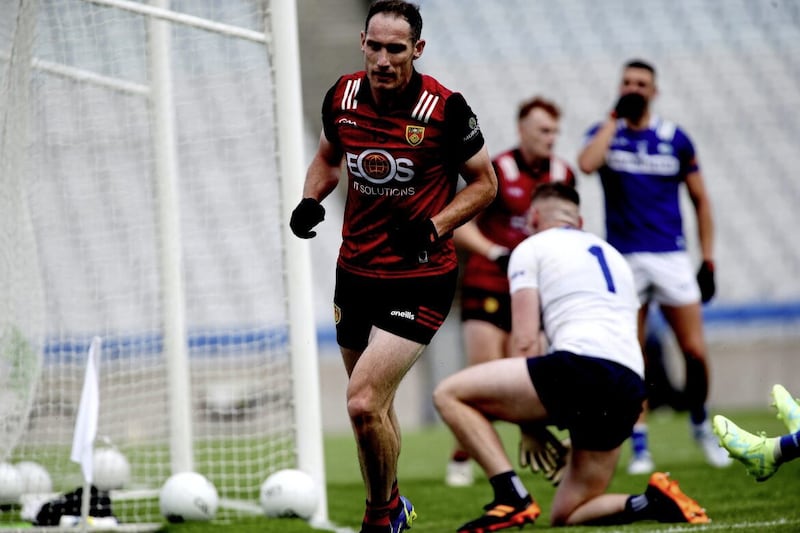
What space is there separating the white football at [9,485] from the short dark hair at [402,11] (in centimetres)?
315

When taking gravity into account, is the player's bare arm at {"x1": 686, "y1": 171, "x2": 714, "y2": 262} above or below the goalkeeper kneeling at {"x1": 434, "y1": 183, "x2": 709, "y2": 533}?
above

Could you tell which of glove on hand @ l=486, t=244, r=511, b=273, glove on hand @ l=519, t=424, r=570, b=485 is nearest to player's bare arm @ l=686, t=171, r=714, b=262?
glove on hand @ l=486, t=244, r=511, b=273

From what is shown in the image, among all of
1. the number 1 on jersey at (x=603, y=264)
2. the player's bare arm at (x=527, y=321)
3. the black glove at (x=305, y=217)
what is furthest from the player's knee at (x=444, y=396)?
the black glove at (x=305, y=217)

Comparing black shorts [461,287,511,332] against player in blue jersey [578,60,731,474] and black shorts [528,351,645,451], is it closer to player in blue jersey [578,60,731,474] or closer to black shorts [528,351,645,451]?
player in blue jersey [578,60,731,474]

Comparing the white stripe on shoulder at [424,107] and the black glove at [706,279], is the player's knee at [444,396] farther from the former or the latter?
the black glove at [706,279]

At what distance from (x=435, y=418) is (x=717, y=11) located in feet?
30.4

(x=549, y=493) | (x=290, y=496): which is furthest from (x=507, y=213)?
(x=290, y=496)

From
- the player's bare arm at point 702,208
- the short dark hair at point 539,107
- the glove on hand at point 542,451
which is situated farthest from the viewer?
the player's bare arm at point 702,208

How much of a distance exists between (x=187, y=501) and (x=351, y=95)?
2.33m

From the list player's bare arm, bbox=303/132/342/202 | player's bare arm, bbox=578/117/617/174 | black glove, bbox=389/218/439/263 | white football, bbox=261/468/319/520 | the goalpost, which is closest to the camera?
black glove, bbox=389/218/439/263

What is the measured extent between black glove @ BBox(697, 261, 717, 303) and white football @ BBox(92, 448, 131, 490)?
3.68 m

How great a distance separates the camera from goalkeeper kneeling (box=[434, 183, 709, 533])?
5.41 m

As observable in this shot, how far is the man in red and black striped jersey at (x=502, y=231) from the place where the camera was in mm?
7715

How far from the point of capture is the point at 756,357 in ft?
48.0
